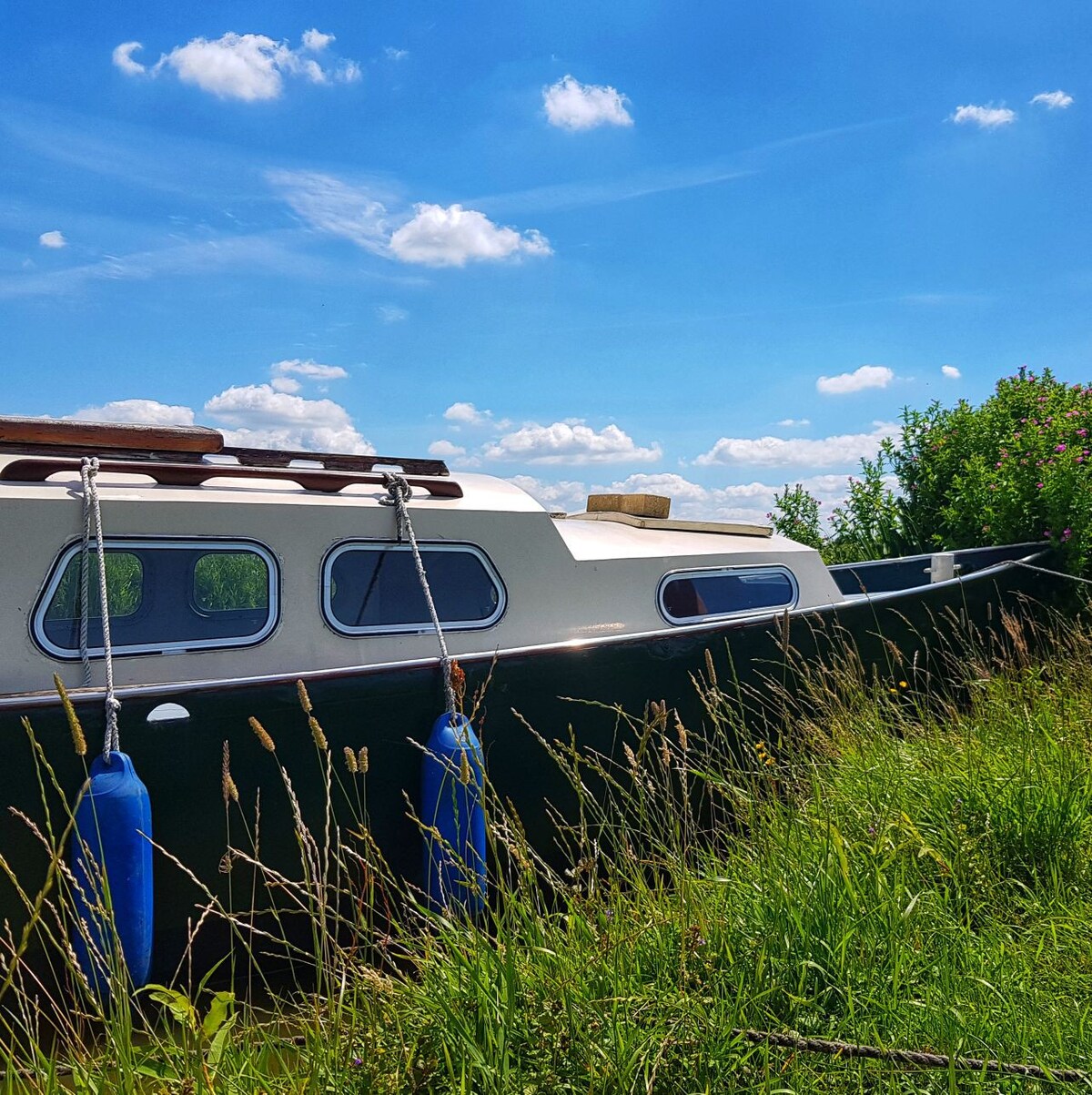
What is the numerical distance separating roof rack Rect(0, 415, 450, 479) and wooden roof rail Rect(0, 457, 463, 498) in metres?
0.06

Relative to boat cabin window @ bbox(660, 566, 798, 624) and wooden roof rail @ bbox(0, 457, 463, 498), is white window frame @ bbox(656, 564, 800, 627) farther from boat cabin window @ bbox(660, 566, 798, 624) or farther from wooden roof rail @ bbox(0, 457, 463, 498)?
wooden roof rail @ bbox(0, 457, 463, 498)

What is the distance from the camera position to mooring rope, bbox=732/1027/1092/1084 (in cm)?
202

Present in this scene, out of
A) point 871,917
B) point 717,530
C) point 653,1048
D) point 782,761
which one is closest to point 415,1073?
point 653,1048

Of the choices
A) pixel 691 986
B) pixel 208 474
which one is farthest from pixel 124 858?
pixel 691 986

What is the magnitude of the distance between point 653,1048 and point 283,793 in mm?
2166

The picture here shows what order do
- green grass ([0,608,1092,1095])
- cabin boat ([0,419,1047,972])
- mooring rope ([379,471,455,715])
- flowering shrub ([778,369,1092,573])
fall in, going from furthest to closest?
flowering shrub ([778,369,1092,573]) → mooring rope ([379,471,455,715]) → cabin boat ([0,419,1047,972]) → green grass ([0,608,1092,1095])

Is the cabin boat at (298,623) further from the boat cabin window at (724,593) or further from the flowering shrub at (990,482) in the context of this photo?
the flowering shrub at (990,482)

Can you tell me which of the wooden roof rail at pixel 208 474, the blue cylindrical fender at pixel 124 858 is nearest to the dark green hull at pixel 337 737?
the blue cylindrical fender at pixel 124 858

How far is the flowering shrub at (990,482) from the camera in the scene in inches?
320

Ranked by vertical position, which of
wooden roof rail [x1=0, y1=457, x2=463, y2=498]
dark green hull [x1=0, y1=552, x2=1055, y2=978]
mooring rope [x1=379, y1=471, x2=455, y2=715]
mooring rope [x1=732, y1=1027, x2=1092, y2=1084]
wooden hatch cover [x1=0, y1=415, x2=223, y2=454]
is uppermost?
wooden hatch cover [x1=0, y1=415, x2=223, y2=454]

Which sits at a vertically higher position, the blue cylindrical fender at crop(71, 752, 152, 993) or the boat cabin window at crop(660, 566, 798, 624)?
the boat cabin window at crop(660, 566, 798, 624)

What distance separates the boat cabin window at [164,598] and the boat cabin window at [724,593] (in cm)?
232

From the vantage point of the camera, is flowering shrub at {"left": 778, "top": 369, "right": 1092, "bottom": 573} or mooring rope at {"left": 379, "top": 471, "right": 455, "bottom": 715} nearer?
mooring rope at {"left": 379, "top": 471, "right": 455, "bottom": 715}

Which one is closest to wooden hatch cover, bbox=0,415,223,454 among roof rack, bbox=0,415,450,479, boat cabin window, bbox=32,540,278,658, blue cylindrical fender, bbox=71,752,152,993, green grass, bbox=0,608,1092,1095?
roof rack, bbox=0,415,450,479
